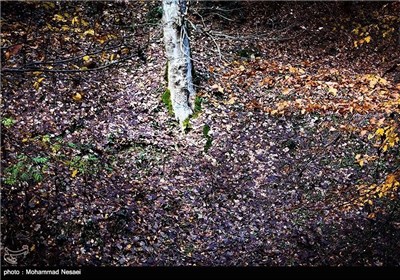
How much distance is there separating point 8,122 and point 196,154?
395cm

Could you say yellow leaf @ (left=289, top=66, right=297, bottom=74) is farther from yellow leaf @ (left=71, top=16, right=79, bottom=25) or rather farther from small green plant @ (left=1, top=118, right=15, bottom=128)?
small green plant @ (left=1, top=118, right=15, bottom=128)

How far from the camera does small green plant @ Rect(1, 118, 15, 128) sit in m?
7.16

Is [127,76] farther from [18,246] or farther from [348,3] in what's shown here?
[348,3]

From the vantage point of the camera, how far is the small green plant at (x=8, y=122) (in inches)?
282

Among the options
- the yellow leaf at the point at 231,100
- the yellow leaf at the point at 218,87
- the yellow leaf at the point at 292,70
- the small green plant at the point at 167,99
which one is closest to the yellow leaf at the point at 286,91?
the yellow leaf at the point at 292,70

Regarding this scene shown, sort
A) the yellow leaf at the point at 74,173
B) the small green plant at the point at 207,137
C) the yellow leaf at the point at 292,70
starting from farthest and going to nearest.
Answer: the yellow leaf at the point at 292,70, the small green plant at the point at 207,137, the yellow leaf at the point at 74,173

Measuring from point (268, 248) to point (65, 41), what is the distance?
25.7ft

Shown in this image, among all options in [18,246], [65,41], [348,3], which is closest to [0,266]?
[18,246]

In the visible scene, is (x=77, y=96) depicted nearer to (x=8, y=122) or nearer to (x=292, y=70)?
(x=8, y=122)

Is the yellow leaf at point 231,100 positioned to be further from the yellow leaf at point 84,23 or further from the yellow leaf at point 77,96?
the yellow leaf at point 84,23

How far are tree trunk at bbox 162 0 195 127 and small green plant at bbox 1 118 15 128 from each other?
138 inches

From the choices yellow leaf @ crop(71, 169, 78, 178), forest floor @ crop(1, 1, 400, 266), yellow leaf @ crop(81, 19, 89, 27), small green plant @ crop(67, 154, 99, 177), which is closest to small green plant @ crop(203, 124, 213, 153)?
forest floor @ crop(1, 1, 400, 266)

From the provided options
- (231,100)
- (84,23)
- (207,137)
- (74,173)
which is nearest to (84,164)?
(74,173)

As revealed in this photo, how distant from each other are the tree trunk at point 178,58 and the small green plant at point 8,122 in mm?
3508
